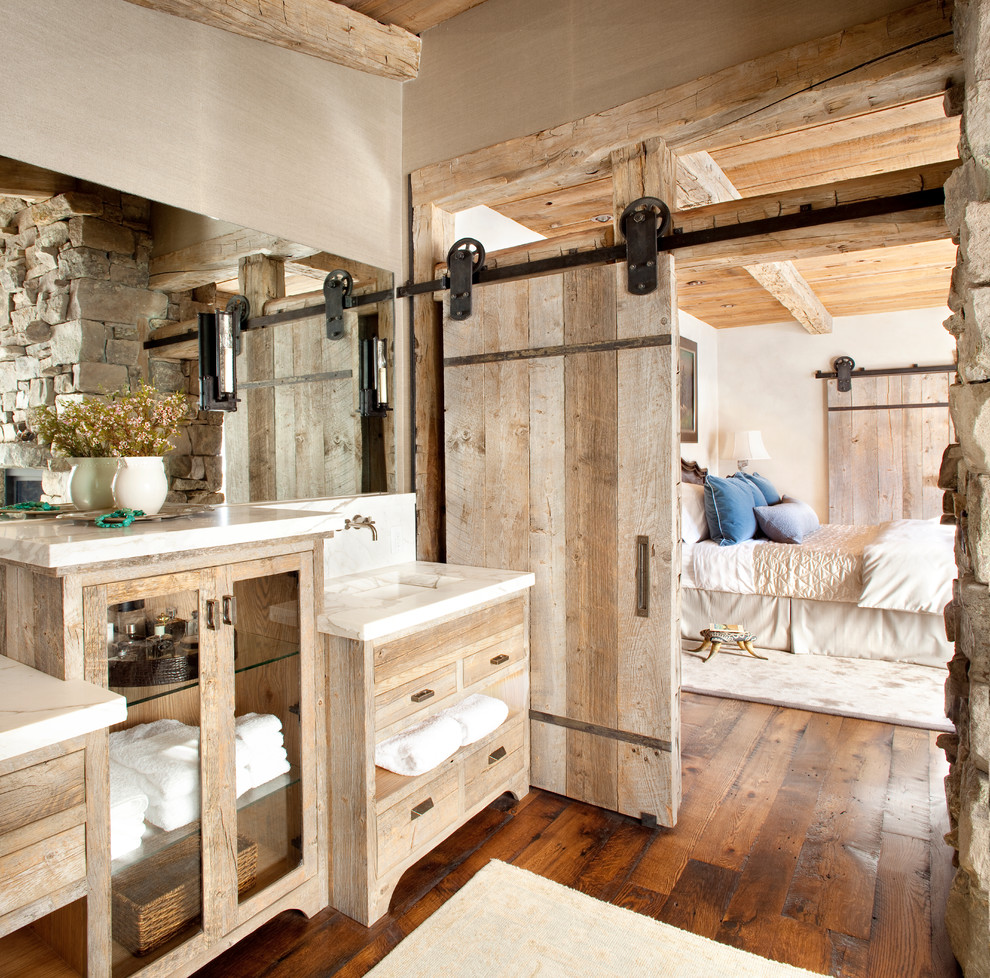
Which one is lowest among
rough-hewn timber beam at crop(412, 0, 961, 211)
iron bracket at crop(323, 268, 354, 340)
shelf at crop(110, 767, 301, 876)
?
shelf at crop(110, 767, 301, 876)

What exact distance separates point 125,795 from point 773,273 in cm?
433

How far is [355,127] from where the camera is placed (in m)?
2.72

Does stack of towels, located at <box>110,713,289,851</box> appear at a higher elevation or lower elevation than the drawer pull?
higher

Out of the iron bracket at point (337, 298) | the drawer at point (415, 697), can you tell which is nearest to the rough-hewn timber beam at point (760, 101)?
the iron bracket at point (337, 298)

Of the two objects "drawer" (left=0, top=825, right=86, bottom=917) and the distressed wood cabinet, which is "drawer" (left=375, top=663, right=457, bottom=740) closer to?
the distressed wood cabinet

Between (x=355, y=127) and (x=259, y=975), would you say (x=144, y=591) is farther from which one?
(x=355, y=127)

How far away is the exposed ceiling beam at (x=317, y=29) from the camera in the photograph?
212 cm

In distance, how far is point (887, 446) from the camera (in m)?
6.40

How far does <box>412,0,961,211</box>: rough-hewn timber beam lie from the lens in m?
1.90

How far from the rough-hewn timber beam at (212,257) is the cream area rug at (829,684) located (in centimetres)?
285

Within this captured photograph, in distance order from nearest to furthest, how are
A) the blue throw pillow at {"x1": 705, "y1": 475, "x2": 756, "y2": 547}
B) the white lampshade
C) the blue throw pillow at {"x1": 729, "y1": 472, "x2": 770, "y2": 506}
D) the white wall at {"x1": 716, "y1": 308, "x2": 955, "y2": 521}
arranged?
the blue throw pillow at {"x1": 705, "y1": 475, "x2": 756, "y2": 547}
the blue throw pillow at {"x1": 729, "y1": 472, "x2": 770, "y2": 506}
the white wall at {"x1": 716, "y1": 308, "x2": 955, "y2": 521}
the white lampshade

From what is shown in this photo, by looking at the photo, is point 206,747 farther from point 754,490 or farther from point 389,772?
point 754,490

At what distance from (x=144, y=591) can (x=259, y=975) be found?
101cm

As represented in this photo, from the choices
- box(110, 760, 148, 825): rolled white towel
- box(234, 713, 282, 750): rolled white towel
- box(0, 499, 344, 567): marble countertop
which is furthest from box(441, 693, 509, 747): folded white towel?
box(110, 760, 148, 825): rolled white towel
